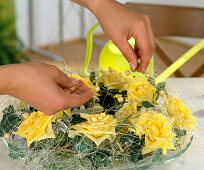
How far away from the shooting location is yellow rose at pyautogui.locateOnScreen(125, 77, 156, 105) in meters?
0.70

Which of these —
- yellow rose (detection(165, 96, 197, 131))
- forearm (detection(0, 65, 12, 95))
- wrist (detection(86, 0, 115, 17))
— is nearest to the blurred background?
wrist (detection(86, 0, 115, 17))

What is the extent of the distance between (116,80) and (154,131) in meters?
0.21

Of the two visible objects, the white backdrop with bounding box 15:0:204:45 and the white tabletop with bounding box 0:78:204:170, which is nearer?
the white tabletop with bounding box 0:78:204:170

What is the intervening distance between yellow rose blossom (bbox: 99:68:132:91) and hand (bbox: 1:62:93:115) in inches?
7.6

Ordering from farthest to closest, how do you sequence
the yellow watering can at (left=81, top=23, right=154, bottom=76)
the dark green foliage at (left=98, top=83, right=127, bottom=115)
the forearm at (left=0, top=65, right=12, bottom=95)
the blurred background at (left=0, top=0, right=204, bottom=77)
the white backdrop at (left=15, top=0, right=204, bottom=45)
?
the white backdrop at (left=15, top=0, right=204, bottom=45) → the blurred background at (left=0, top=0, right=204, bottom=77) → the yellow watering can at (left=81, top=23, right=154, bottom=76) → the dark green foliage at (left=98, top=83, right=127, bottom=115) → the forearm at (left=0, top=65, right=12, bottom=95)

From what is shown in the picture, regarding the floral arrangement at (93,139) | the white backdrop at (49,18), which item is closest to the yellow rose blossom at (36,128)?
the floral arrangement at (93,139)

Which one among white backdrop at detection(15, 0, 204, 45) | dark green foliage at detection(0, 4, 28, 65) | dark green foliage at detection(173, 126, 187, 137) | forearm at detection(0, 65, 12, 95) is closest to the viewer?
forearm at detection(0, 65, 12, 95)

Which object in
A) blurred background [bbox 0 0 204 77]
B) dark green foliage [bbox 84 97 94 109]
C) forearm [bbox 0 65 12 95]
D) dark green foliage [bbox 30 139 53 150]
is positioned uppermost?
forearm [bbox 0 65 12 95]

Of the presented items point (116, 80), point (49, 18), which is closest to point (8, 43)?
point (49, 18)

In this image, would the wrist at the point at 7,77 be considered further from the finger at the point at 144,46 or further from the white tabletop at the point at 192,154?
the finger at the point at 144,46

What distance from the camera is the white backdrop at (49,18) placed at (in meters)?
3.50

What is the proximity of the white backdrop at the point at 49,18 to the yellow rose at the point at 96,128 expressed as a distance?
2.98m

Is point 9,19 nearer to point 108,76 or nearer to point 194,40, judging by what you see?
point 194,40

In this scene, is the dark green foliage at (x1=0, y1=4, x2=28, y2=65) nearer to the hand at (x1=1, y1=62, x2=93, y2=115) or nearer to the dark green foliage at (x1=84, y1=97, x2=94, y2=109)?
the dark green foliage at (x1=84, y1=97, x2=94, y2=109)
